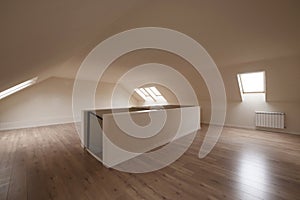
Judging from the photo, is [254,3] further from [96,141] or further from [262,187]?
[96,141]

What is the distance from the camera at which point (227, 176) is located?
2.12 m

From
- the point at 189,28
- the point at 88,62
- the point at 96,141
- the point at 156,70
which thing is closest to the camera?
the point at 189,28

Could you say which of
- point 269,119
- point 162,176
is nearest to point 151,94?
point 269,119

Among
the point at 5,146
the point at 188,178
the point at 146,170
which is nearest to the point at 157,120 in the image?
the point at 146,170

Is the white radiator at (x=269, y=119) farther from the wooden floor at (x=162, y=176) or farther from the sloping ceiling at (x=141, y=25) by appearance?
the sloping ceiling at (x=141, y=25)

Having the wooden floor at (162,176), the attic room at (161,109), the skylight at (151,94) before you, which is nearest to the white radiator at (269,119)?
the attic room at (161,109)

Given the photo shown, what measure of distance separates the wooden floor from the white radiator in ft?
4.97

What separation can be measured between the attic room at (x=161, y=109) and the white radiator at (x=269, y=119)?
1.2 inches

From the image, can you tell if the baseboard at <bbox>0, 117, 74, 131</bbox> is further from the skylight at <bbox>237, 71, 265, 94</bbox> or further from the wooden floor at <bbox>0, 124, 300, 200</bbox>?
the skylight at <bbox>237, 71, 265, 94</bbox>

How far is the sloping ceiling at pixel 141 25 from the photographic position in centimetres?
108

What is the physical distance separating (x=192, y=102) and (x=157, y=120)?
11.8 ft

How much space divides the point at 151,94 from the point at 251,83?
16.1ft

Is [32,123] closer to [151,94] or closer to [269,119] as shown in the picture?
[151,94]

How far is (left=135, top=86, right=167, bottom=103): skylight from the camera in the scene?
8.13 meters
